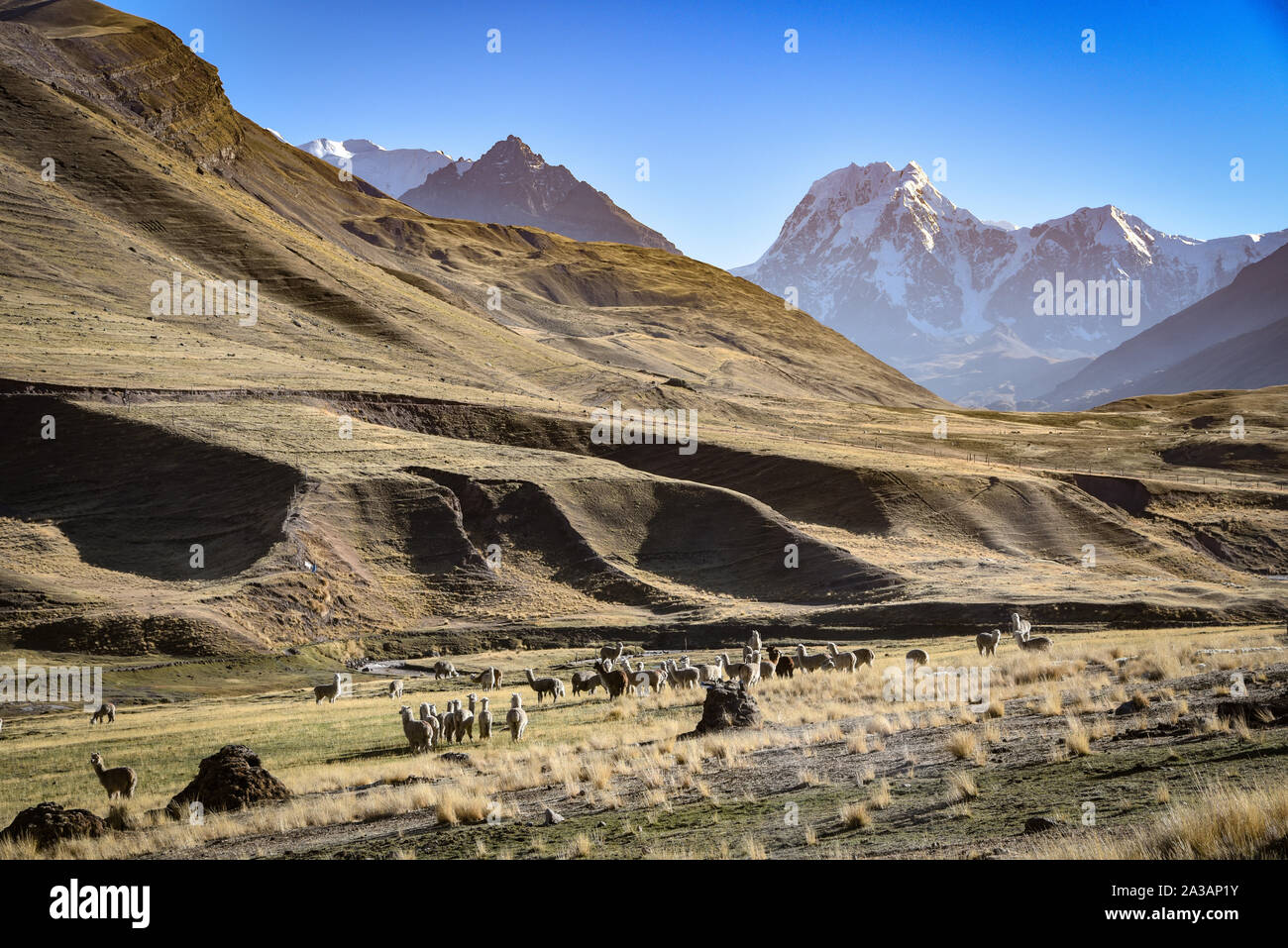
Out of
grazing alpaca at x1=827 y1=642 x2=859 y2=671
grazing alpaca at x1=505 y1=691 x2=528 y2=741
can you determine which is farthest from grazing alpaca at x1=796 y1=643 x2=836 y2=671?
grazing alpaca at x1=505 y1=691 x2=528 y2=741

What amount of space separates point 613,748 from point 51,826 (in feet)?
30.0

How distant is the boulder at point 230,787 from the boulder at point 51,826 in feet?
5.14

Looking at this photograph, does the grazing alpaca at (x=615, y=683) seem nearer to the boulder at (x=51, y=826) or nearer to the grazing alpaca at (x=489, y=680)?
the grazing alpaca at (x=489, y=680)

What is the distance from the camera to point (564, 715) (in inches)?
1054

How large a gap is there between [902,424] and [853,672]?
305 ft

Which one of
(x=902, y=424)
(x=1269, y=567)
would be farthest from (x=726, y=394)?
(x=1269, y=567)

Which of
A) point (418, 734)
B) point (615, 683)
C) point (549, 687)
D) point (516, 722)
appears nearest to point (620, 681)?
point (615, 683)

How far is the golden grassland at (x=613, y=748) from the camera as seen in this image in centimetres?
1371

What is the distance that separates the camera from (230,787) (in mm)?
16344

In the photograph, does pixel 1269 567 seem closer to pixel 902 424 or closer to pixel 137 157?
pixel 902 424

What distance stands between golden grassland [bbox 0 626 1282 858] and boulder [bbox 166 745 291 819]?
0.49m

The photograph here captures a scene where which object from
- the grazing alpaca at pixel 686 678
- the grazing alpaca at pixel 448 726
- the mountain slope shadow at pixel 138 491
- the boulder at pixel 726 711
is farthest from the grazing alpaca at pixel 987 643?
the mountain slope shadow at pixel 138 491

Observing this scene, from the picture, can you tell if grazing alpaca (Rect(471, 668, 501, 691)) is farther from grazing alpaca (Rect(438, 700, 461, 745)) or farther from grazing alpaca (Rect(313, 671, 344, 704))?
grazing alpaca (Rect(438, 700, 461, 745))

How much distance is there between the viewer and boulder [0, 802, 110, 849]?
1417 cm
